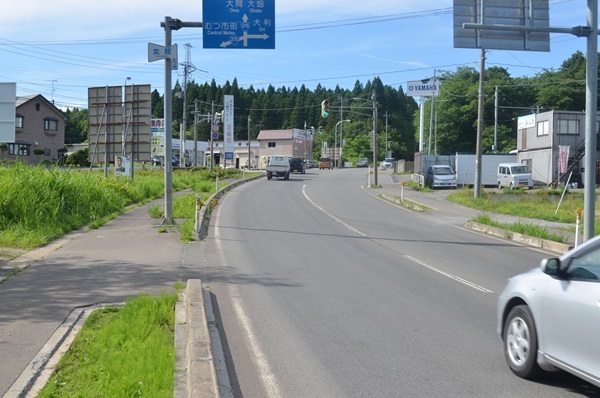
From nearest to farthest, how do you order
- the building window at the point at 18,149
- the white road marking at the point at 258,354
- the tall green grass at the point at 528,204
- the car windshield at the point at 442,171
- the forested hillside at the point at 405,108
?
the white road marking at the point at 258,354 < the tall green grass at the point at 528,204 < the car windshield at the point at 442,171 < the building window at the point at 18,149 < the forested hillside at the point at 405,108

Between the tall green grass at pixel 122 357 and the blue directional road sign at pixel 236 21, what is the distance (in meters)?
11.8

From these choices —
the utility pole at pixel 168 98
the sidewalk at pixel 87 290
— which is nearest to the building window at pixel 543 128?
the utility pole at pixel 168 98

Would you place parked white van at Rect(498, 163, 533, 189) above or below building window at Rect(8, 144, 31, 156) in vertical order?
below

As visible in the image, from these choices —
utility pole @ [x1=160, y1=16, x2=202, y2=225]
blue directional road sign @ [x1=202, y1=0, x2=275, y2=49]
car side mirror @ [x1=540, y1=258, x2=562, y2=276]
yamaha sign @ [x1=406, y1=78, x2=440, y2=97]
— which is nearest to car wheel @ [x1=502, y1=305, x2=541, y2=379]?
car side mirror @ [x1=540, y1=258, x2=562, y2=276]

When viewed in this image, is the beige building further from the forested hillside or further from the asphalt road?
the asphalt road

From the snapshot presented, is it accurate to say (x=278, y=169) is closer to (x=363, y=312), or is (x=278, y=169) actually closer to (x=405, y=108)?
(x=363, y=312)

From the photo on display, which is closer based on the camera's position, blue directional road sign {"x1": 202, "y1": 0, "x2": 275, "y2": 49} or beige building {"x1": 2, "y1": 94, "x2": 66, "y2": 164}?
blue directional road sign {"x1": 202, "y1": 0, "x2": 275, "y2": 49}

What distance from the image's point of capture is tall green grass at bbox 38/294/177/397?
5.33 metres

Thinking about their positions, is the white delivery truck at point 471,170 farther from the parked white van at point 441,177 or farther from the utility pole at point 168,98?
the utility pole at point 168,98

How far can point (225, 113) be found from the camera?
56.8 metres

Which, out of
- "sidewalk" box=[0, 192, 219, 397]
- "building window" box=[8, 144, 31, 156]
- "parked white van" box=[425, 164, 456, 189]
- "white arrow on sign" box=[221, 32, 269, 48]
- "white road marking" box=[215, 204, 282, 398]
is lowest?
"white road marking" box=[215, 204, 282, 398]

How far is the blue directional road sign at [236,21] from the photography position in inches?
720

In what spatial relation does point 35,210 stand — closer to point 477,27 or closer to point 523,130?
point 477,27

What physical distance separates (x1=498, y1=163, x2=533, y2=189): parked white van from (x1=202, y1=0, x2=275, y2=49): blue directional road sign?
95.6ft
